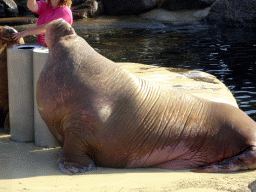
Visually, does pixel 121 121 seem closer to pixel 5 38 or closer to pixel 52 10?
pixel 5 38

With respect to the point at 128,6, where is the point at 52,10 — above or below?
above

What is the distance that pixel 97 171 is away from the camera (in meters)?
3.55

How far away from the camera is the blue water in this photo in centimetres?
863

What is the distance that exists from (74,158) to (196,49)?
8906 millimetres

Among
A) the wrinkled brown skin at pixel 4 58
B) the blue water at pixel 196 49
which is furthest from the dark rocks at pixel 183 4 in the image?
the wrinkled brown skin at pixel 4 58

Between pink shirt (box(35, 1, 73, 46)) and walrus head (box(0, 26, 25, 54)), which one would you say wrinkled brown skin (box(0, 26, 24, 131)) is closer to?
walrus head (box(0, 26, 25, 54))

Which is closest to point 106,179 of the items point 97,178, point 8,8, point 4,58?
point 97,178

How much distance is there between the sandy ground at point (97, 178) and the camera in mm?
3176

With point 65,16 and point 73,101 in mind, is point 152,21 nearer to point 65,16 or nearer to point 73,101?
point 65,16

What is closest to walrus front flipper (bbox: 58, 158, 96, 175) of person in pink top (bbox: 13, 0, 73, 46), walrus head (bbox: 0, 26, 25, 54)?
walrus head (bbox: 0, 26, 25, 54)

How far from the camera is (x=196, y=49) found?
38.9ft

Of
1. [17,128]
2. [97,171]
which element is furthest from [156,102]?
[17,128]

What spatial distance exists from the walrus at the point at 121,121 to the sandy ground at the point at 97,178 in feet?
0.43

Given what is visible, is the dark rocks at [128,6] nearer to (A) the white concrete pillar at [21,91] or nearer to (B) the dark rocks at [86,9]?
(B) the dark rocks at [86,9]
